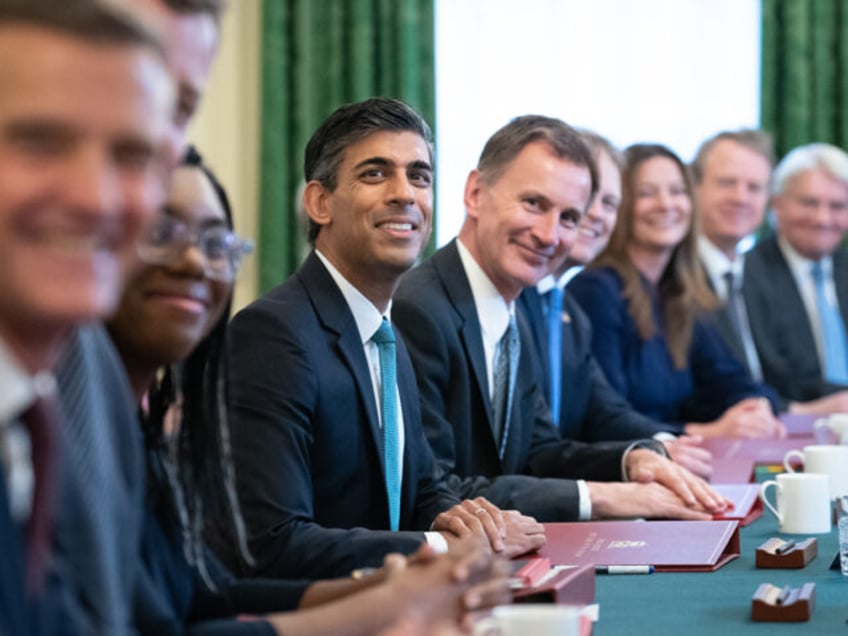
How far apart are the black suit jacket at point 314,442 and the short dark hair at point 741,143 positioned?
359cm

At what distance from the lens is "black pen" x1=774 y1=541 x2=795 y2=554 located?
94.4 inches

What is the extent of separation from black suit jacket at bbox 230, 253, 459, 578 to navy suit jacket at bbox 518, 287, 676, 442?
57.0 inches

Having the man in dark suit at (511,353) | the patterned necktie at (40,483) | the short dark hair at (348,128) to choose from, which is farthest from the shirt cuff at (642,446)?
the patterned necktie at (40,483)

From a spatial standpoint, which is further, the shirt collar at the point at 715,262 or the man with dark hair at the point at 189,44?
the shirt collar at the point at 715,262

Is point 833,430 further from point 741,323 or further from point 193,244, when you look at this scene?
point 193,244

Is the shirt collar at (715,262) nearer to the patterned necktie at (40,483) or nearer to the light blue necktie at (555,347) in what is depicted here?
the light blue necktie at (555,347)

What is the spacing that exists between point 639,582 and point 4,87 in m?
1.52

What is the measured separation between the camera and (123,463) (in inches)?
52.4

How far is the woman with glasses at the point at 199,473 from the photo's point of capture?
156 centimetres

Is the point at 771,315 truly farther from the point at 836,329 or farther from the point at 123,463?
the point at 123,463

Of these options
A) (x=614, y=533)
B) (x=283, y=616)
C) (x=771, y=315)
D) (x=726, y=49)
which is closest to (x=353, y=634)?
(x=283, y=616)

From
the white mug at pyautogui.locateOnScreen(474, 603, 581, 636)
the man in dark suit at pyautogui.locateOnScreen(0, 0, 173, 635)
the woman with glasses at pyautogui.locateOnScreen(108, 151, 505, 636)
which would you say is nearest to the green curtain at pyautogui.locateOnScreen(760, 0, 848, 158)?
the woman with glasses at pyautogui.locateOnScreen(108, 151, 505, 636)

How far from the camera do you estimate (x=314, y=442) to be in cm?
257

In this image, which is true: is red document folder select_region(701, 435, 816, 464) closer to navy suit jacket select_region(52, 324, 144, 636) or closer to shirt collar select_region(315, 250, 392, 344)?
shirt collar select_region(315, 250, 392, 344)
